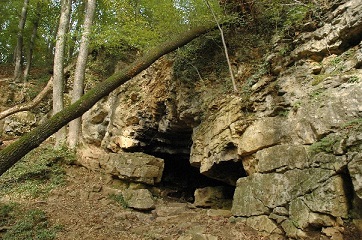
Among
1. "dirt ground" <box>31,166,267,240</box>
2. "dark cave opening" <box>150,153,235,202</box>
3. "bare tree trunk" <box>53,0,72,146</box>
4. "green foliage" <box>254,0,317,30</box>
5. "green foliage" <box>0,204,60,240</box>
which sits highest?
"green foliage" <box>254,0,317,30</box>

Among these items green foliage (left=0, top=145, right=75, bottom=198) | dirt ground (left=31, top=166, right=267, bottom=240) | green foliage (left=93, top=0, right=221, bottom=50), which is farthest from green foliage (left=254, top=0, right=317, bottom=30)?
green foliage (left=0, top=145, right=75, bottom=198)

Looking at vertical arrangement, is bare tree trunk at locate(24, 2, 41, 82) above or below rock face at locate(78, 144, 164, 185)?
above

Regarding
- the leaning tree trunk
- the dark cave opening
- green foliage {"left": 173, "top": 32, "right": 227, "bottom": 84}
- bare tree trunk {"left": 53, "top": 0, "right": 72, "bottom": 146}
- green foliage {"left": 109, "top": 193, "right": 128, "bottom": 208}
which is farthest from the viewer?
the dark cave opening

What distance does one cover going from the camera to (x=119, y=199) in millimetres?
8852

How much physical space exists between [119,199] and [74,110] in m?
3.60

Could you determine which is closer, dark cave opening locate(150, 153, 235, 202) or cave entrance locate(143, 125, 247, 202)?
cave entrance locate(143, 125, 247, 202)

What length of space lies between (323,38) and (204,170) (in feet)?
16.7

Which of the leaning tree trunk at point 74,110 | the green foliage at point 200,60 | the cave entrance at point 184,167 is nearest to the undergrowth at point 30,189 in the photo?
the leaning tree trunk at point 74,110

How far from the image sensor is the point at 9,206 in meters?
7.10

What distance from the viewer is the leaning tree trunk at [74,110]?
231 inches

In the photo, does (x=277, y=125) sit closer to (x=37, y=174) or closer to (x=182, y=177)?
(x=37, y=174)

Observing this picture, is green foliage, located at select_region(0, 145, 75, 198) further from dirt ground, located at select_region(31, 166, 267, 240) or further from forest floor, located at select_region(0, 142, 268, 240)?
dirt ground, located at select_region(31, 166, 267, 240)

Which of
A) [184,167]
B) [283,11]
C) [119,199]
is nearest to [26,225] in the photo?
[119,199]

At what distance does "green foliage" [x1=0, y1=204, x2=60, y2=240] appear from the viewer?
613 cm
